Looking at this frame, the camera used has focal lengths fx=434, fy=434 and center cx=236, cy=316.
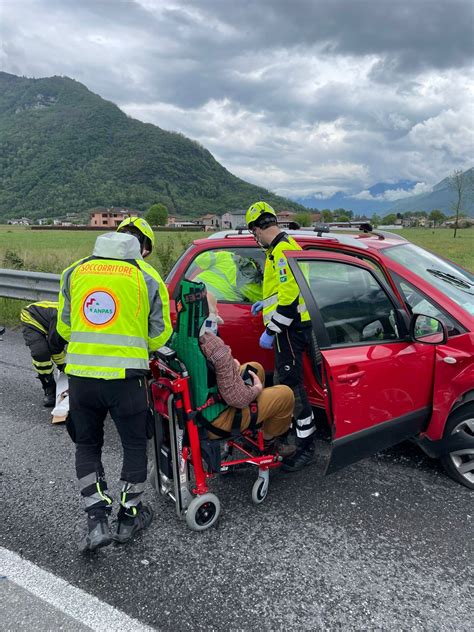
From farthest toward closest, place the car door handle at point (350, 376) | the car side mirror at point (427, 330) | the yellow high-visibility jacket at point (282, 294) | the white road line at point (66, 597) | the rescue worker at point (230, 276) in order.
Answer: the rescue worker at point (230, 276) < the yellow high-visibility jacket at point (282, 294) < the car side mirror at point (427, 330) < the car door handle at point (350, 376) < the white road line at point (66, 597)

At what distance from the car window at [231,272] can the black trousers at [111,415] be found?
1579 mm

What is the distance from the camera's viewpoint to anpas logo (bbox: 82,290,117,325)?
223 cm

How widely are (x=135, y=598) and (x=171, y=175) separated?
421 ft

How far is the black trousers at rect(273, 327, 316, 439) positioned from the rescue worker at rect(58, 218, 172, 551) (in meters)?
1.07

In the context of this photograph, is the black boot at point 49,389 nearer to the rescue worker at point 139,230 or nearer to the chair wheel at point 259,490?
the rescue worker at point 139,230

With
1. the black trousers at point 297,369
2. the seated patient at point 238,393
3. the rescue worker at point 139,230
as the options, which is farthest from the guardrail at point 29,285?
the seated patient at point 238,393

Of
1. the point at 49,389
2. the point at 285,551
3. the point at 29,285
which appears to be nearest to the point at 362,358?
the point at 285,551

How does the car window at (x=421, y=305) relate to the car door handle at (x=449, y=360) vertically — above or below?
above

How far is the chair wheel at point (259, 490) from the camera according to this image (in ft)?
9.19

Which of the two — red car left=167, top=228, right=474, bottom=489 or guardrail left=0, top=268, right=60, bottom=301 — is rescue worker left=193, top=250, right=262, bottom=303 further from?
guardrail left=0, top=268, right=60, bottom=301

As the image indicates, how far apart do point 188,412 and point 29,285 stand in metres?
5.75

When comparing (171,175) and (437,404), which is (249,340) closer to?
(437,404)

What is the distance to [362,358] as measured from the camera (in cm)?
277

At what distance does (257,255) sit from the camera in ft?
12.9
